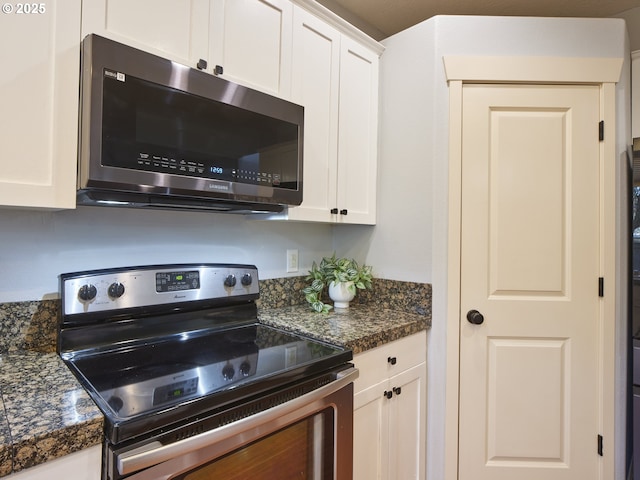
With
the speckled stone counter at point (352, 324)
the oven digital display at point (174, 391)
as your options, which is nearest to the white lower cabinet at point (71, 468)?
the oven digital display at point (174, 391)

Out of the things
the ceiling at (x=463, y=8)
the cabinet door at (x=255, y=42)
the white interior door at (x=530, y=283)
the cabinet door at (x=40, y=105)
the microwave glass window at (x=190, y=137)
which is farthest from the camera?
the ceiling at (x=463, y=8)

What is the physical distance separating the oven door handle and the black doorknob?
84 cm

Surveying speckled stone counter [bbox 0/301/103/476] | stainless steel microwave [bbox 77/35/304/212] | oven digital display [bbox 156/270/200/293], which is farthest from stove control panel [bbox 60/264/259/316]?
stainless steel microwave [bbox 77/35/304/212]

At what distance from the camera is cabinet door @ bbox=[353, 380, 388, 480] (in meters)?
1.35

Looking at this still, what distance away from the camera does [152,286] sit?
1305mm

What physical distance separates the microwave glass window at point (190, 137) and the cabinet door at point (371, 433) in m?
0.86

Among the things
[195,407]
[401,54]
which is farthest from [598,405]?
[401,54]

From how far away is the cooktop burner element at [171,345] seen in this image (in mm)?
854

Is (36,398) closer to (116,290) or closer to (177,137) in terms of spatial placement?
(116,290)

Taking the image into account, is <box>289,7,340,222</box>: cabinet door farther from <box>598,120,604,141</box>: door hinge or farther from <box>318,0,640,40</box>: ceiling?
<box>598,120,604,141</box>: door hinge

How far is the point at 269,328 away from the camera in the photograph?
1.53 metres

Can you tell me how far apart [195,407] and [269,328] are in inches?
27.5

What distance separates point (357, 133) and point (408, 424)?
1361 mm

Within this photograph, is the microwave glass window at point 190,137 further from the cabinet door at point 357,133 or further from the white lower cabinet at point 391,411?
the white lower cabinet at point 391,411
